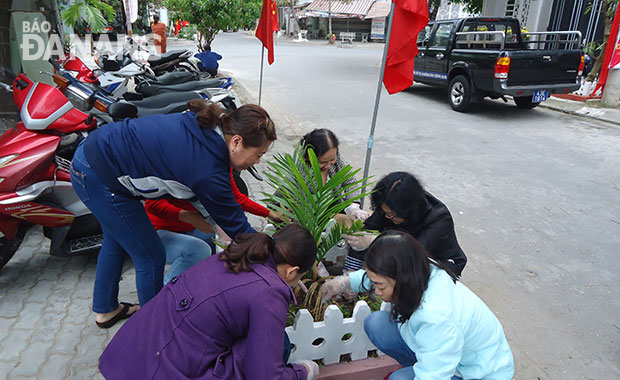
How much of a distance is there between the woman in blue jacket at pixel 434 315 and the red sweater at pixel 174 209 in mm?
933

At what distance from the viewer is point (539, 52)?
746 centimetres

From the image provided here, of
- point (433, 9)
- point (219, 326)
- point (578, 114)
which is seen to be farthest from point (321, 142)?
point (433, 9)

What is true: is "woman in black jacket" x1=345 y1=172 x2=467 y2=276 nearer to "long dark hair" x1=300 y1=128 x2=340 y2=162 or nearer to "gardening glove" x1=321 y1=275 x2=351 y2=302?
"gardening glove" x1=321 y1=275 x2=351 y2=302

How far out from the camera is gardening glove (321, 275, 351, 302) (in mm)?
2215

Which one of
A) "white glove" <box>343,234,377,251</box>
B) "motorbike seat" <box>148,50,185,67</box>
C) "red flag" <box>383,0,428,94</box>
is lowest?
"white glove" <box>343,234,377,251</box>

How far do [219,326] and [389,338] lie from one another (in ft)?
2.87

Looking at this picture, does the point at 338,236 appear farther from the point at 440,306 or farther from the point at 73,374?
the point at 73,374

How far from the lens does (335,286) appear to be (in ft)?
7.29

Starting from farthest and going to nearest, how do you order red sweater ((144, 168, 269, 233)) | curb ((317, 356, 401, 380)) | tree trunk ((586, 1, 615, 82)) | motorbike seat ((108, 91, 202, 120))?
tree trunk ((586, 1, 615, 82)), motorbike seat ((108, 91, 202, 120)), red sweater ((144, 168, 269, 233)), curb ((317, 356, 401, 380))

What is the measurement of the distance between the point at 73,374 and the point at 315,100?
7597 millimetres

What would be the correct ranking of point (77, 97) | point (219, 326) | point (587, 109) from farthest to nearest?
point (587, 109) < point (77, 97) < point (219, 326)

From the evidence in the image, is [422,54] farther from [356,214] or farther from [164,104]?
[356,214]

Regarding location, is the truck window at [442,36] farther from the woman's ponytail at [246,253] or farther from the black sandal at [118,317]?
the woman's ponytail at [246,253]

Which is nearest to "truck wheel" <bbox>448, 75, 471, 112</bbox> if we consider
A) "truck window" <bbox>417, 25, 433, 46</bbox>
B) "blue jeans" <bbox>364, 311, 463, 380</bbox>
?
"truck window" <bbox>417, 25, 433, 46</bbox>
